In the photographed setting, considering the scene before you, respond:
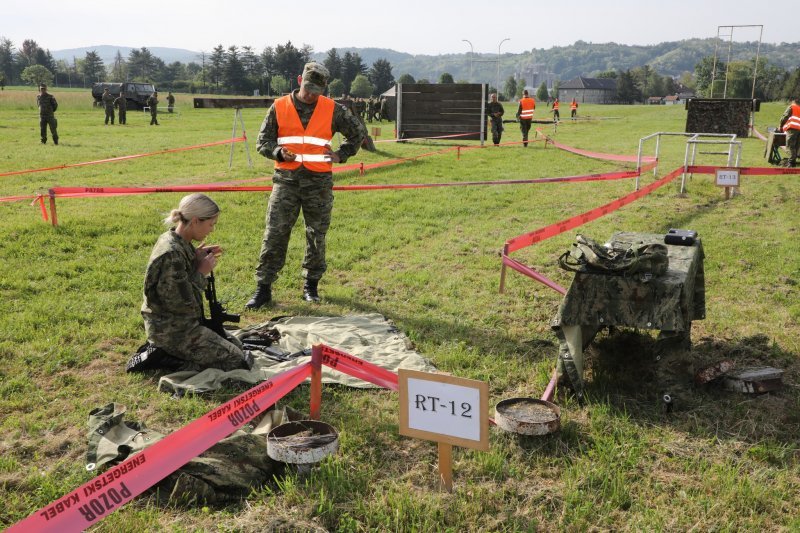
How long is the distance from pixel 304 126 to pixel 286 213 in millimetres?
859

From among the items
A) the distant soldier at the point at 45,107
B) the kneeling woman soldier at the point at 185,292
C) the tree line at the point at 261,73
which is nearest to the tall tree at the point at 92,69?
the tree line at the point at 261,73

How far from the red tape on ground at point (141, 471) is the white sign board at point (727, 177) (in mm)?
9981

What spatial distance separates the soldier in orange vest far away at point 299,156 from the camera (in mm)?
6352

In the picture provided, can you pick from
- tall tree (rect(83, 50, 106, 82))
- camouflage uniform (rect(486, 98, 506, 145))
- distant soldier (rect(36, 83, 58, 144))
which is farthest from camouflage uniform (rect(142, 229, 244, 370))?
tall tree (rect(83, 50, 106, 82))

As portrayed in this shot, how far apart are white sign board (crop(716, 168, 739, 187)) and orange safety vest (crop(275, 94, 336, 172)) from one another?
7.84 metres

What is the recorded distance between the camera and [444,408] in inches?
125

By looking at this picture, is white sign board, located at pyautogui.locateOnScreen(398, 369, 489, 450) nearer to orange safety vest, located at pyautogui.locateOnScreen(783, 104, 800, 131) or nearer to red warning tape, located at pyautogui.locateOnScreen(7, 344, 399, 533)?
red warning tape, located at pyautogui.locateOnScreen(7, 344, 399, 533)

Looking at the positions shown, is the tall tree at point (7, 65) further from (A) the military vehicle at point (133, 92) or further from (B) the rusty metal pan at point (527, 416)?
(B) the rusty metal pan at point (527, 416)

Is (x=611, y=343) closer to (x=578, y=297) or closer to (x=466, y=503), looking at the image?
(x=578, y=297)

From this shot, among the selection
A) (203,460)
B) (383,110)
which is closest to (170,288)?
(203,460)

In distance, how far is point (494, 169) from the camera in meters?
16.7

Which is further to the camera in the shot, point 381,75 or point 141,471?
point 381,75

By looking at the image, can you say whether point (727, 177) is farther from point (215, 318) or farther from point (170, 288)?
point (170, 288)

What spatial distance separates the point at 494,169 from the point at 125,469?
14738mm
